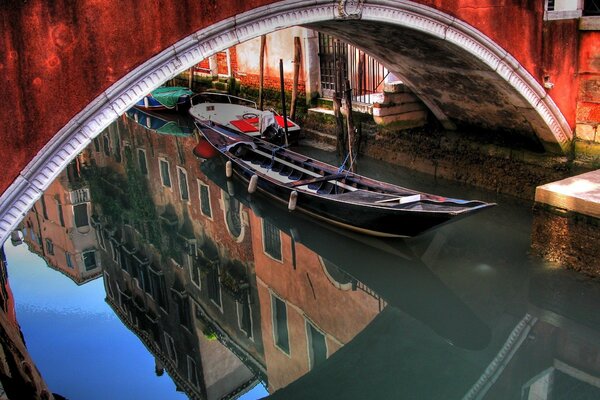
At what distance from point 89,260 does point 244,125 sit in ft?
10.8

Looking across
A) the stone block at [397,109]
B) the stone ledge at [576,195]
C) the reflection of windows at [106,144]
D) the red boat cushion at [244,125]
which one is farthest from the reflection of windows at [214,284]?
the reflection of windows at [106,144]

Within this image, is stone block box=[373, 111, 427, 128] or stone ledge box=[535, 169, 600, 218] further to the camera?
stone block box=[373, 111, 427, 128]

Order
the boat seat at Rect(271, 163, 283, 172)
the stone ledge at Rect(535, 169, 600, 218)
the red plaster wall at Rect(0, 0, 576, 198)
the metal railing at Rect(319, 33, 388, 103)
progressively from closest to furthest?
the red plaster wall at Rect(0, 0, 576, 198) → the stone ledge at Rect(535, 169, 600, 218) → the boat seat at Rect(271, 163, 283, 172) → the metal railing at Rect(319, 33, 388, 103)

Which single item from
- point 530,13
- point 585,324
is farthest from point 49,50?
point 530,13

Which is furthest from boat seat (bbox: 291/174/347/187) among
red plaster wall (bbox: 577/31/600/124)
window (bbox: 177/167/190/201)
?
red plaster wall (bbox: 577/31/600/124)

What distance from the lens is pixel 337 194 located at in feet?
18.0

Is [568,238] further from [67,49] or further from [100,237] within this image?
[100,237]

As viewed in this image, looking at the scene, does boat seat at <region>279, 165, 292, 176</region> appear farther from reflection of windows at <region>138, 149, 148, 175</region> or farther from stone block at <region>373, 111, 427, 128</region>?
reflection of windows at <region>138, 149, 148, 175</region>

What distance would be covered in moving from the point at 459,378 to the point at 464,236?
203 cm

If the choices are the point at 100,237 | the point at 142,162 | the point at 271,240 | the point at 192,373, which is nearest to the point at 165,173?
the point at 142,162

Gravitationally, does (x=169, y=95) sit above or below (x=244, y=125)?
above

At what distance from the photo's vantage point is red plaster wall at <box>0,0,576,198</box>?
309cm

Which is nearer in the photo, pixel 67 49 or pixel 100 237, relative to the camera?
pixel 67 49

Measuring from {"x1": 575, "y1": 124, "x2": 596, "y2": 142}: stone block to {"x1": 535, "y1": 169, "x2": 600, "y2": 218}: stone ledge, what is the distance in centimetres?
155
